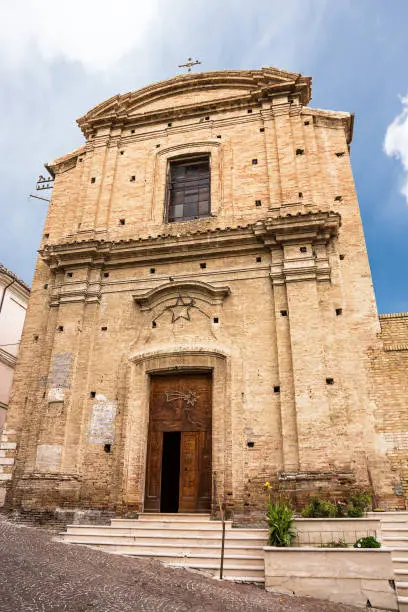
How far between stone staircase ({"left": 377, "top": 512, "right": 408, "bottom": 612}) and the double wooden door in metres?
3.65

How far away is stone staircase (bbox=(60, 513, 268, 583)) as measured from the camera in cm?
729

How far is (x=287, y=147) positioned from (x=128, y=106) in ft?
20.5

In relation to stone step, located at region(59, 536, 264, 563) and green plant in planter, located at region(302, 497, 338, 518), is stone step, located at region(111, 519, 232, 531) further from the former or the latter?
green plant in planter, located at region(302, 497, 338, 518)

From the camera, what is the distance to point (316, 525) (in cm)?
744

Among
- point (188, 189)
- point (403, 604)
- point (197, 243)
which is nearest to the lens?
point (403, 604)

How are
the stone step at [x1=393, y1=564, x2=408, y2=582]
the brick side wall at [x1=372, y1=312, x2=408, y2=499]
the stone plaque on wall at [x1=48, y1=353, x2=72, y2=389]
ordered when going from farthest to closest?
the stone plaque on wall at [x1=48, y1=353, x2=72, y2=389]
the brick side wall at [x1=372, y1=312, x2=408, y2=499]
the stone step at [x1=393, y1=564, x2=408, y2=582]

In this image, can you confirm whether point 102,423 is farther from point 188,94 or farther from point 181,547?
point 188,94

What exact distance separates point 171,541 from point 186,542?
27cm

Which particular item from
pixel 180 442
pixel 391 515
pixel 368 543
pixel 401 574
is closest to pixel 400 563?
pixel 401 574

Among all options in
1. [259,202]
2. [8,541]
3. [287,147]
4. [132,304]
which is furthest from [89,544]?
[287,147]

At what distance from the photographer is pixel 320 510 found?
8.27 meters

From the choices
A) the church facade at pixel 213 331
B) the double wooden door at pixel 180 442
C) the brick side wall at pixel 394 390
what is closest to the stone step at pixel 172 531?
the church facade at pixel 213 331

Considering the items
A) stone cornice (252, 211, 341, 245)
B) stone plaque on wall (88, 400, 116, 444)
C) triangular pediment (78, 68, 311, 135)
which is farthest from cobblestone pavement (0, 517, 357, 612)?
triangular pediment (78, 68, 311, 135)

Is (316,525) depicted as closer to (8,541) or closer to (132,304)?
(8,541)
